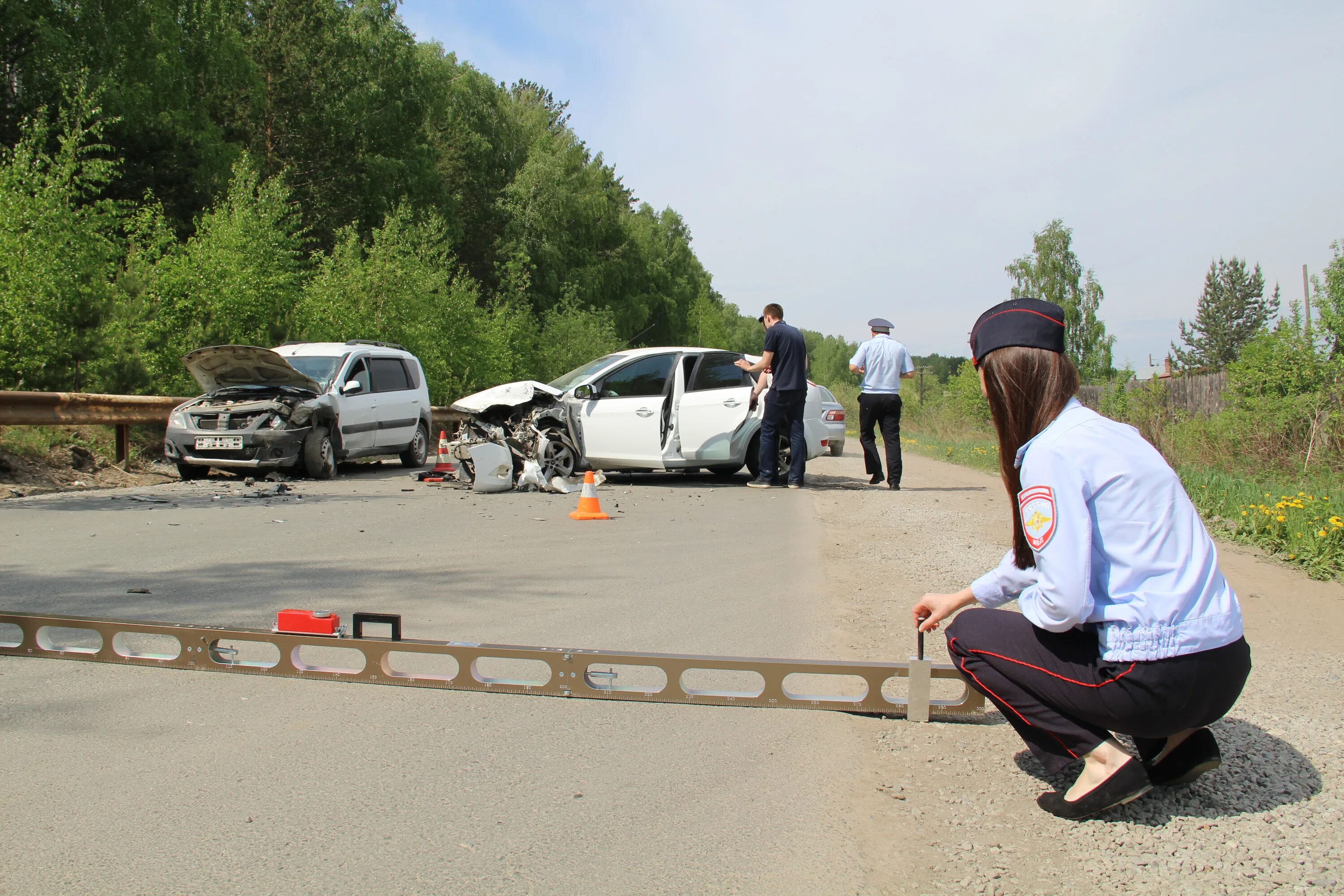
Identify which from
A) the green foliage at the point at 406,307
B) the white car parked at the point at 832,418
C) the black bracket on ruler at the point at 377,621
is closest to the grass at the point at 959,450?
the white car parked at the point at 832,418

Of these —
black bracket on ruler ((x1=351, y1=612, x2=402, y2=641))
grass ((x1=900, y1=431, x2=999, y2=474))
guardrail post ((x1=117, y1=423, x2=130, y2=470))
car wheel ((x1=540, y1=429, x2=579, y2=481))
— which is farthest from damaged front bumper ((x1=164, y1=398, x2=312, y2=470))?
grass ((x1=900, y1=431, x2=999, y2=474))

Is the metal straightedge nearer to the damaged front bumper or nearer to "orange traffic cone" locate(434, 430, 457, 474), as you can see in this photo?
the damaged front bumper

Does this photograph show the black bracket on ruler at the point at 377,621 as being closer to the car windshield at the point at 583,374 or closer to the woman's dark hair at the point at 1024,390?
the woman's dark hair at the point at 1024,390

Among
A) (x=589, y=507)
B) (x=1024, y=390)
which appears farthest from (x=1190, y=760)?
(x=589, y=507)

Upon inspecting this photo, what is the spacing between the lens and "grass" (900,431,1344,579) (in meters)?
7.00

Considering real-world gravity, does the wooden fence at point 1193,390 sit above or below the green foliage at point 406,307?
below

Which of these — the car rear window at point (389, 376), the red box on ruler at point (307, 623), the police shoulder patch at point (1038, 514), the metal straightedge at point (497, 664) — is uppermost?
the car rear window at point (389, 376)

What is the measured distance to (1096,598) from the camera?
2.70 metres

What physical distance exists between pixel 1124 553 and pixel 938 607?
73 centimetres

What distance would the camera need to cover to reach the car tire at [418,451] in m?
15.7

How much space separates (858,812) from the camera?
9.63ft

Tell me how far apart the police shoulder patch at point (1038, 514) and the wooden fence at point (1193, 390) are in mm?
18257

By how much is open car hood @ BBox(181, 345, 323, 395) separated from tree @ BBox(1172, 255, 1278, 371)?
10128 cm

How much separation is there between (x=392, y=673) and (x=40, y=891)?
1705mm
